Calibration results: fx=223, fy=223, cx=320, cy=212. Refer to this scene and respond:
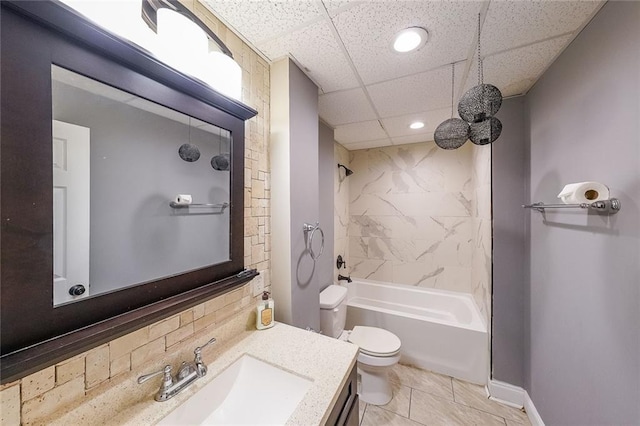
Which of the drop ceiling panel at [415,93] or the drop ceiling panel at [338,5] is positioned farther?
the drop ceiling panel at [415,93]

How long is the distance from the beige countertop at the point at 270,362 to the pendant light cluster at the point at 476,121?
4.21 feet

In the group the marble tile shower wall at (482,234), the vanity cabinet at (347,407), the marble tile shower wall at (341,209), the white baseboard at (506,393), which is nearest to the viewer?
the vanity cabinet at (347,407)

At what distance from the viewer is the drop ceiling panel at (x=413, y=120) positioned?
2.13 metres

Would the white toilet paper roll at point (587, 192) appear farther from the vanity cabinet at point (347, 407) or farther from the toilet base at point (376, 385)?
the toilet base at point (376, 385)

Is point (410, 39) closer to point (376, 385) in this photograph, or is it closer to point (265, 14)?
point (265, 14)

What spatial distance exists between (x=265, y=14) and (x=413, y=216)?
271 centimetres

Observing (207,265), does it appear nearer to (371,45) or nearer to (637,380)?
(371,45)

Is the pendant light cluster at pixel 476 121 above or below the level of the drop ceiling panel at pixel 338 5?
below

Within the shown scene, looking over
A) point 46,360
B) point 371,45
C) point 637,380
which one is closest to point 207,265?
point 46,360

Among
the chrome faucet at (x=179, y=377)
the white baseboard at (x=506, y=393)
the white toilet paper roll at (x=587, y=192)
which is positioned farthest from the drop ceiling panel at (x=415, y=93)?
the white baseboard at (x=506, y=393)

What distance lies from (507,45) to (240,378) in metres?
2.19

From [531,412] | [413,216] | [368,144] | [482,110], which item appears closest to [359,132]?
[368,144]

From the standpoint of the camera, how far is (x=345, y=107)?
6.54ft

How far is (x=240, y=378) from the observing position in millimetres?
981
